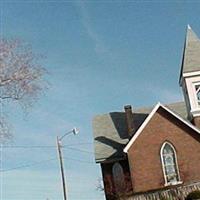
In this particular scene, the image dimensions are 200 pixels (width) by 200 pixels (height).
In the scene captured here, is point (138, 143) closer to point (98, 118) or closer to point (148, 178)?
point (148, 178)

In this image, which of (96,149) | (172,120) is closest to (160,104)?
(172,120)

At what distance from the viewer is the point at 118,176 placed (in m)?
38.9

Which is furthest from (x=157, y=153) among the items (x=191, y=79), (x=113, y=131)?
(x=191, y=79)

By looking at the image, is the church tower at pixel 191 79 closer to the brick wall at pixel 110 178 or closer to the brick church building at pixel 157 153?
the brick church building at pixel 157 153

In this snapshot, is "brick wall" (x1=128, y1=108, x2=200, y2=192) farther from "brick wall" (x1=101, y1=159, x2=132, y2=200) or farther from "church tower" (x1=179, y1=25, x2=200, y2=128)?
"church tower" (x1=179, y1=25, x2=200, y2=128)

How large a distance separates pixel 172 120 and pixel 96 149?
6939mm

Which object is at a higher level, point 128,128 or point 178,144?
point 128,128

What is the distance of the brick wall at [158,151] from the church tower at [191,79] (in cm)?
241

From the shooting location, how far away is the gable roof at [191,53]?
39.9 metres

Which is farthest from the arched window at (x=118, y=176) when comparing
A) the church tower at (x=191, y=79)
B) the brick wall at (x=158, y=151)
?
the church tower at (x=191, y=79)

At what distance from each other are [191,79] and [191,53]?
2.84 m

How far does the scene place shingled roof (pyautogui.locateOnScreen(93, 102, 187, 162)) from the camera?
39.0 metres

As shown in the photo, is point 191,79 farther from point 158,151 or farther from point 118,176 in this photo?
point 118,176

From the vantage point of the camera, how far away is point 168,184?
35812 mm
